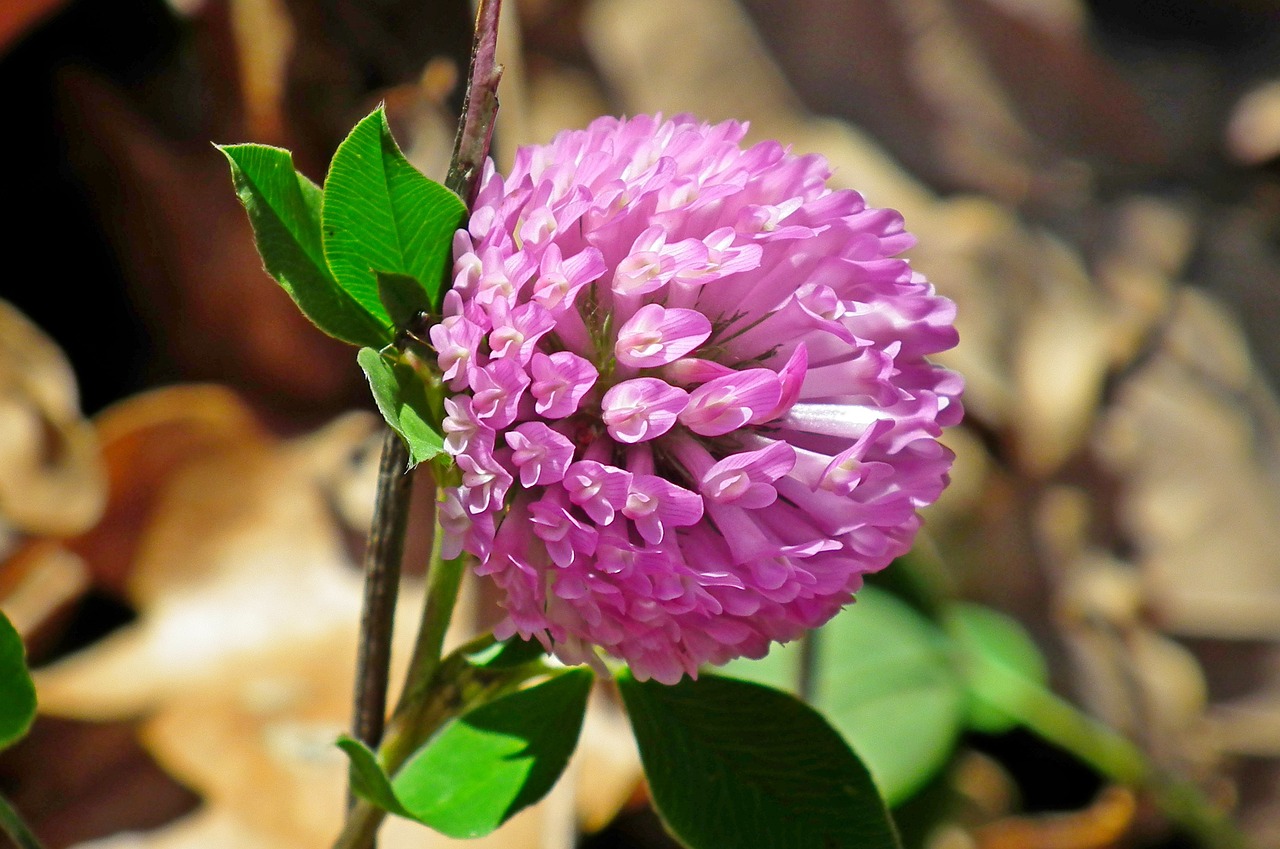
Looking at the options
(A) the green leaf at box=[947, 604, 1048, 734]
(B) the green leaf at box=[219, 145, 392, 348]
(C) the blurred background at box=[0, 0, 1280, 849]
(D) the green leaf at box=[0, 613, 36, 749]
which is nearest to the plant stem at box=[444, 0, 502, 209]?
(B) the green leaf at box=[219, 145, 392, 348]

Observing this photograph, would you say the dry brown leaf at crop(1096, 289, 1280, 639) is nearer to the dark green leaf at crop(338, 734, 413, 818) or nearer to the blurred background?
the blurred background

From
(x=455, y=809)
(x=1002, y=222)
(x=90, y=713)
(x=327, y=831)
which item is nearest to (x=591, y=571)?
(x=455, y=809)

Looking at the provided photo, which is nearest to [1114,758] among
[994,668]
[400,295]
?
[994,668]

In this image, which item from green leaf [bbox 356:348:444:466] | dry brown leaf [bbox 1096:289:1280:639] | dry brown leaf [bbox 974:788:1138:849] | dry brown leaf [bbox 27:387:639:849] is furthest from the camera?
dry brown leaf [bbox 1096:289:1280:639]

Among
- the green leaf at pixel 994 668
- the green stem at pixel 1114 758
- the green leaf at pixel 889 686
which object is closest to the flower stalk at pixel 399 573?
the green leaf at pixel 889 686

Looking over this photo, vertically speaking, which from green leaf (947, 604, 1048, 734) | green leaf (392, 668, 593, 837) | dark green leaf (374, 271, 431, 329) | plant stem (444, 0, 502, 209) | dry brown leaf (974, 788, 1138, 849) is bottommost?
dry brown leaf (974, 788, 1138, 849)

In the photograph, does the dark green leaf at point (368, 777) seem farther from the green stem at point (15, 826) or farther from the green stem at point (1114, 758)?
the green stem at point (1114, 758)
